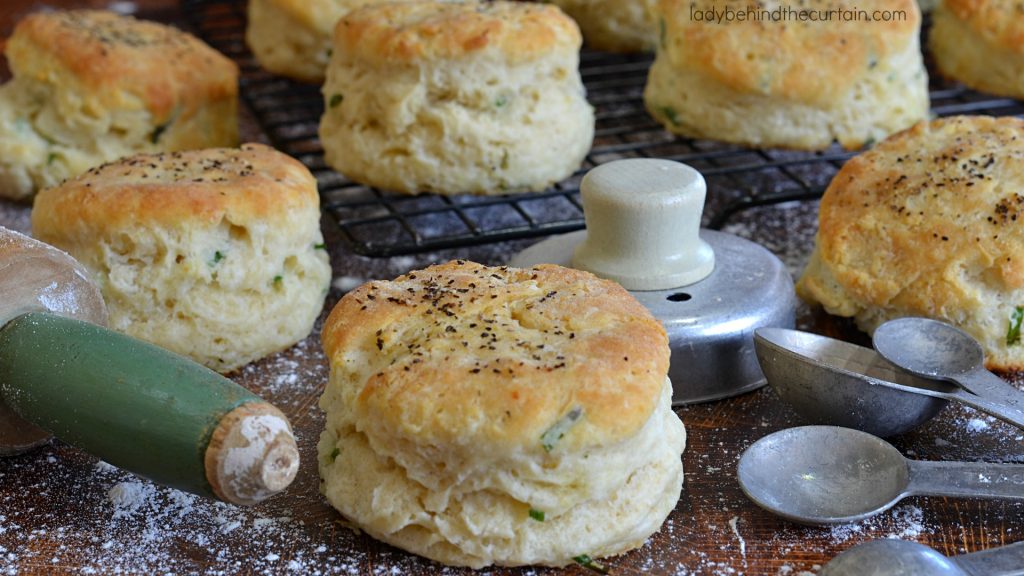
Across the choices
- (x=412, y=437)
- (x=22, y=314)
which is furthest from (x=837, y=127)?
(x=22, y=314)

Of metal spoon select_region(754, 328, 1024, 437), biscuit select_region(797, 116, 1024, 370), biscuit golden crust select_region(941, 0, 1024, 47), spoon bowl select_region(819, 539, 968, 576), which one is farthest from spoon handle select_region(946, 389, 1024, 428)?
biscuit golden crust select_region(941, 0, 1024, 47)

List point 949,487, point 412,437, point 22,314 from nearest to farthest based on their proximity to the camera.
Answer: point 412,437, point 949,487, point 22,314

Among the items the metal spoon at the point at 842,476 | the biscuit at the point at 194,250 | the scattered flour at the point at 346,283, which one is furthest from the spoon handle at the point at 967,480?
the scattered flour at the point at 346,283

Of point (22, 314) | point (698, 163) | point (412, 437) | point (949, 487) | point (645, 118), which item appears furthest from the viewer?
point (645, 118)

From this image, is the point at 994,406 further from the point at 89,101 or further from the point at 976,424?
the point at 89,101

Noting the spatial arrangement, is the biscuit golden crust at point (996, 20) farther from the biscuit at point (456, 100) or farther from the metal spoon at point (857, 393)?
the metal spoon at point (857, 393)

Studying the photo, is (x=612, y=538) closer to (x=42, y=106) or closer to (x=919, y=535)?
(x=919, y=535)
